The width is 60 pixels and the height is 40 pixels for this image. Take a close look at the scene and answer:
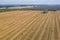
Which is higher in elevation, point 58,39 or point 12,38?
point 58,39

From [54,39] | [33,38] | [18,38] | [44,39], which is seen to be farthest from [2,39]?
[54,39]

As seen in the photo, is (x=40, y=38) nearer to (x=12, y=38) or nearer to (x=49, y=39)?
(x=49, y=39)

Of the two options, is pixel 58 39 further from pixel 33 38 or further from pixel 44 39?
pixel 33 38

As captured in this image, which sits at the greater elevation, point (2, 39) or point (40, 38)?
point (40, 38)

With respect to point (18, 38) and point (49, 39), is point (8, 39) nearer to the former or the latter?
point (18, 38)

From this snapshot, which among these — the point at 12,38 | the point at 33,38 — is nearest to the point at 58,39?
the point at 33,38

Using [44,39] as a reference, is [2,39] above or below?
below

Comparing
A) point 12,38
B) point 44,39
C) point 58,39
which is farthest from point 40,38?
point 12,38
